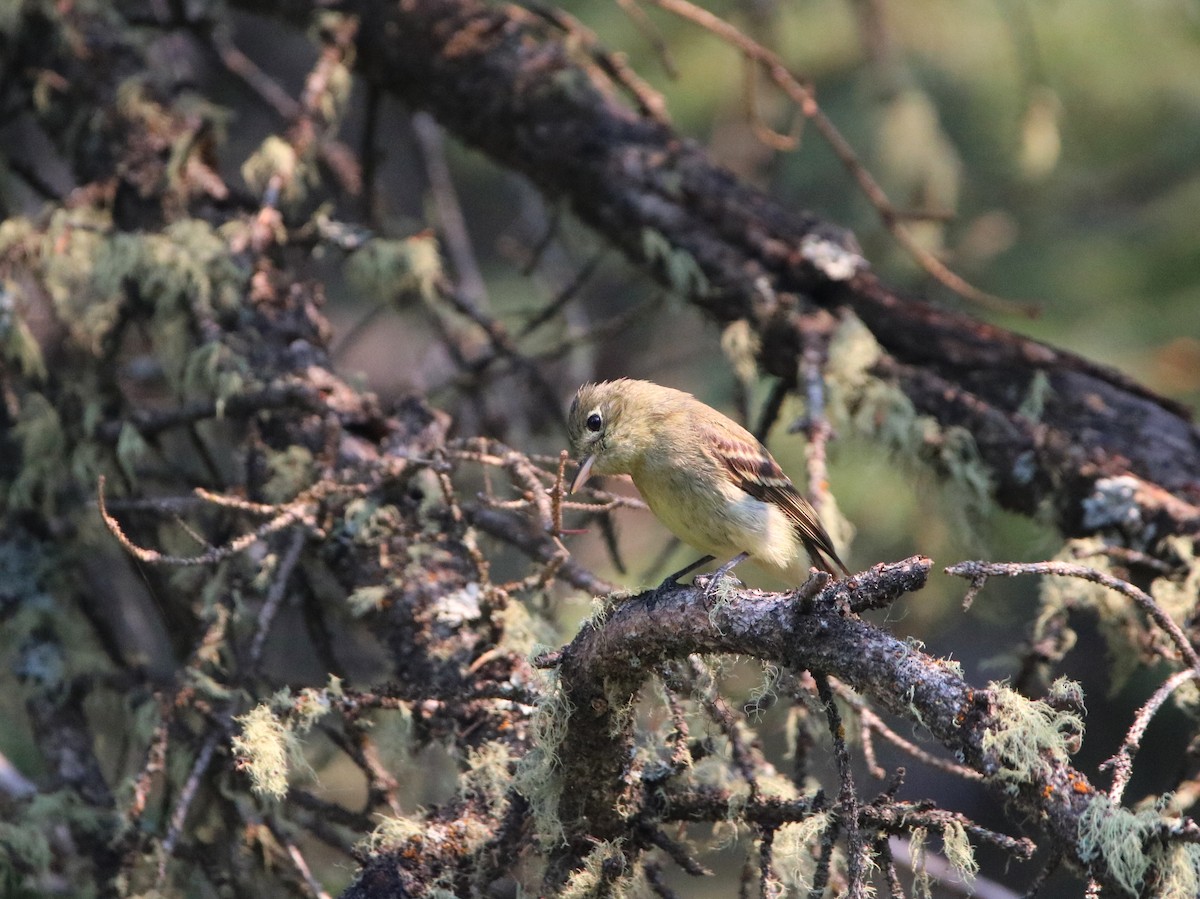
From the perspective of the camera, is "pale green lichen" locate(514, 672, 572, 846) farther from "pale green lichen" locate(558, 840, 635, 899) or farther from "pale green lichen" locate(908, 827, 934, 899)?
"pale green lichen" locate(908, 827, 934, 899)

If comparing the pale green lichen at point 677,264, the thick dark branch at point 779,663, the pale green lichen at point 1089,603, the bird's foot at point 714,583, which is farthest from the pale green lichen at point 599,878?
the pale green lichen at point 677,264

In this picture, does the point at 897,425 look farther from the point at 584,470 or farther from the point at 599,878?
the point at 599,878

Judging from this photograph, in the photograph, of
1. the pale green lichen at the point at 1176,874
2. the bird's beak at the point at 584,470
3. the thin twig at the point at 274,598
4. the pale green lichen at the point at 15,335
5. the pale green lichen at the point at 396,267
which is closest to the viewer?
the pale green lichen at the point at 1176,874

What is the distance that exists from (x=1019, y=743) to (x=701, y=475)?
180 cm

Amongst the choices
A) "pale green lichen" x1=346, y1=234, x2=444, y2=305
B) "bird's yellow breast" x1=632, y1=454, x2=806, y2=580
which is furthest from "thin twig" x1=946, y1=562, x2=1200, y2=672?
"pale green lichen" x1=346, y1=234, x2=444, y2=305

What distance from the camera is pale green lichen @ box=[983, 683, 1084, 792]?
1.86m

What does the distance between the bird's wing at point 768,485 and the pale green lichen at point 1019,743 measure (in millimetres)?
1732

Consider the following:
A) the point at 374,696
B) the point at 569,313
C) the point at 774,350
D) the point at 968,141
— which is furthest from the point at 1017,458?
the point at 968,141

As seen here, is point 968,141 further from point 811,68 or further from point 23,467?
point 23,467

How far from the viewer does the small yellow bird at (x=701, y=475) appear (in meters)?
3.55

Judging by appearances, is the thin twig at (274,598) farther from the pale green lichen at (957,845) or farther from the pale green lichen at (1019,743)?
the pale green lichen at (1019,743)

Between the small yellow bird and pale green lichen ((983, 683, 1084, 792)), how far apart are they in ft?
Answer: 5.12

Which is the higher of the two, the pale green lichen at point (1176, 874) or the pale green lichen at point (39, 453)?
the pale green lichen at point (1176, 874)

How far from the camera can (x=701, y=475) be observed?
11.8 feet
